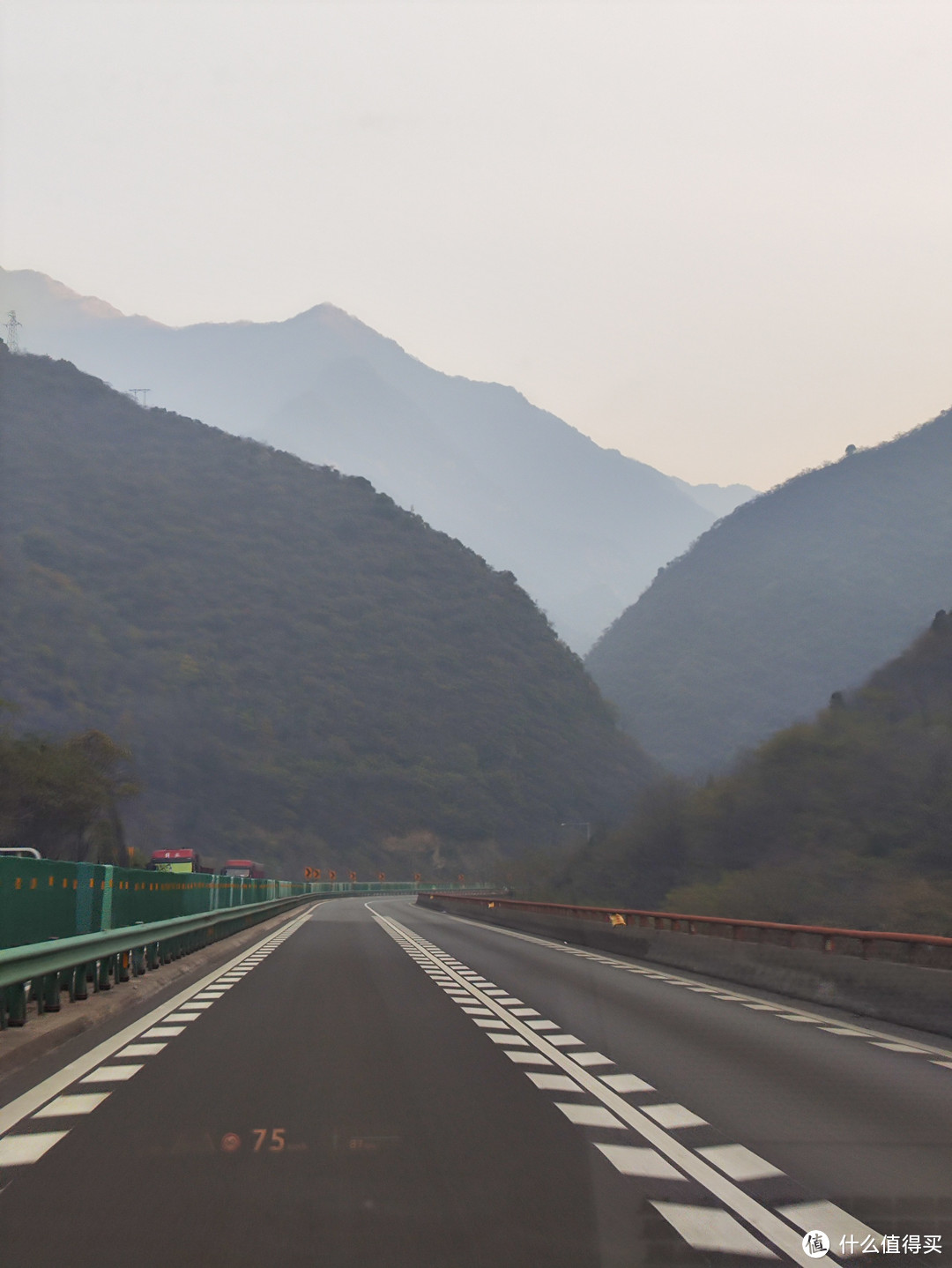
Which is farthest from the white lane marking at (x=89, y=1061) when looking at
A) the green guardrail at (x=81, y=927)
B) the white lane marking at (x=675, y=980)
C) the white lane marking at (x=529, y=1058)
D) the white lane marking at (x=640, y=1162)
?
the white lane marking at (x=675, y=980)

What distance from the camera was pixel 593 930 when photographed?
2828cm

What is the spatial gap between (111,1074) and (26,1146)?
102 inches

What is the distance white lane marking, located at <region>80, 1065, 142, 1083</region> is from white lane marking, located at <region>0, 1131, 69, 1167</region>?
192 cm

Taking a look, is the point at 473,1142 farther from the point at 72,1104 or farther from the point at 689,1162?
the point at 72,1104

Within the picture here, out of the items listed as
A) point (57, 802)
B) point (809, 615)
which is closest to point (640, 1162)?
point (57, 802)

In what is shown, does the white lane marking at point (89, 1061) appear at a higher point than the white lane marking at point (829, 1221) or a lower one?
higher

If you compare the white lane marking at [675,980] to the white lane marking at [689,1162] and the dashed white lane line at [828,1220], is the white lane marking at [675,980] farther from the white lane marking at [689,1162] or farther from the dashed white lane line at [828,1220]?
the dashed white lane line at [828,1220]

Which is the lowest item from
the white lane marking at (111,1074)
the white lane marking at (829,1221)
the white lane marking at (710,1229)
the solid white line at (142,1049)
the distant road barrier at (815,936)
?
the white lane marking at (829,1221)

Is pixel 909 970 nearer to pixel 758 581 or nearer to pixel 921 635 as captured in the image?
pixel 921 635

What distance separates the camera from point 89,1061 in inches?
397

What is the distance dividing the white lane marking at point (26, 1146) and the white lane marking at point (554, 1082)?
124 inches

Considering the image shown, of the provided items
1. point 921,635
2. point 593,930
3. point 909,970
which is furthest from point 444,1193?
point 921,635

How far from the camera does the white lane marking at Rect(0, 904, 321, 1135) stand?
26.0 feet

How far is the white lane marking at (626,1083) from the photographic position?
8961mm
